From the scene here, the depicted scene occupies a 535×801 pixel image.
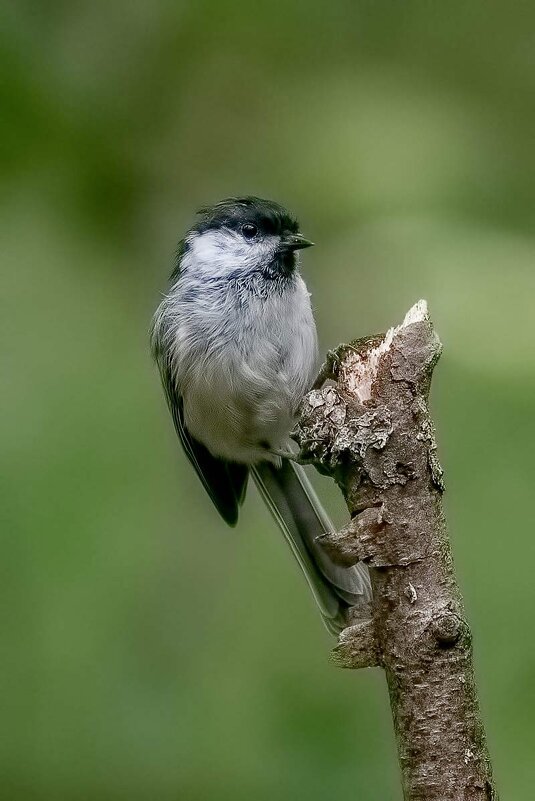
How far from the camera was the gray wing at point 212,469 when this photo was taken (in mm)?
2795

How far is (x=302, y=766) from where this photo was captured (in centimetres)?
228

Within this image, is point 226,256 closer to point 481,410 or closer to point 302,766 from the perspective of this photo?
point 481,410

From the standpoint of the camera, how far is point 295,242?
8.77 ft

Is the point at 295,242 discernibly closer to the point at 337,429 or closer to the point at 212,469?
the point at 212,469

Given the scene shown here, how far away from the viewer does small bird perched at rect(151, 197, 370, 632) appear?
2.62 meters

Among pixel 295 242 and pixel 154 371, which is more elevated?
pixel 295 242

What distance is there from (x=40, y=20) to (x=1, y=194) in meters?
0.51

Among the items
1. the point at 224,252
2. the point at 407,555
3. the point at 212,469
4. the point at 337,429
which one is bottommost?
the point at 212,469

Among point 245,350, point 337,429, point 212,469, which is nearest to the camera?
point 337,429

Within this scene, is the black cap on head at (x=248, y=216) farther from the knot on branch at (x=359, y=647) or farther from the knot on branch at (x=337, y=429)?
the knot on branch at (x=359, y=647)

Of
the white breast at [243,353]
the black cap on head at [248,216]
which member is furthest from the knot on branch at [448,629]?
the black cap on head at [248,216]

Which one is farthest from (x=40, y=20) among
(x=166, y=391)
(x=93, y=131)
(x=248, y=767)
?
(x=248, y=767)

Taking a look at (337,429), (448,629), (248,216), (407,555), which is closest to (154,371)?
(248,216)

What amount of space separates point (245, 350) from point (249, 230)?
1.34 feet
